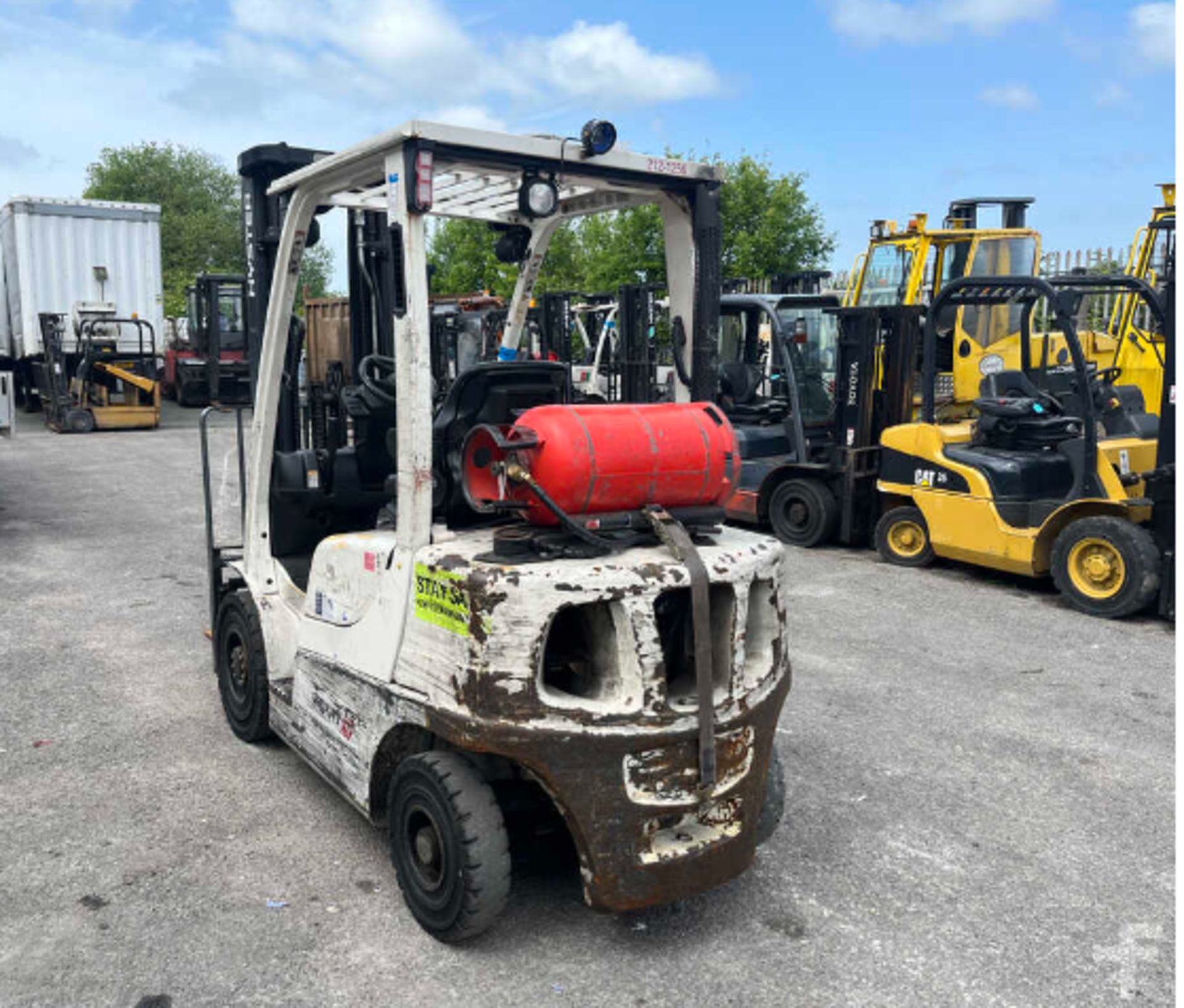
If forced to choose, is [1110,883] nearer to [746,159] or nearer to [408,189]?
[408,189]

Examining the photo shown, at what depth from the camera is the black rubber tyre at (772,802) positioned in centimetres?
374

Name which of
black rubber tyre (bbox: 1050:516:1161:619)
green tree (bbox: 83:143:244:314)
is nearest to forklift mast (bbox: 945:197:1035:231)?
black rubber tyre (bbox: 1050:516:1161:619)

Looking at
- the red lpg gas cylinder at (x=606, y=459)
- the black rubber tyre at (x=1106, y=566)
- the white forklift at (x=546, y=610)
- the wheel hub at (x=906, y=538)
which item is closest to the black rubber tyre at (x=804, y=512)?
the wheel hub at (x=906, y=538)

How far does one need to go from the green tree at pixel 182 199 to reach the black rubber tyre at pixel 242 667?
4278 cm

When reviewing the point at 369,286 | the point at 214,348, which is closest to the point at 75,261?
the point at 214,348

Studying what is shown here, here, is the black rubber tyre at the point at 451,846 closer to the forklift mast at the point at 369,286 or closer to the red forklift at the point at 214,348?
the forklift mast at the point at 369,286

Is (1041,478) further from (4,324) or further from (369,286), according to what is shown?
(4,324)

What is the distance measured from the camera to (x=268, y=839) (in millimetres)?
4027

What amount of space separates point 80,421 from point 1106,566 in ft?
55.9

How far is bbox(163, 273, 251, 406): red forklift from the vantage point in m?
22.9

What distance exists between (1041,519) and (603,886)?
5.86 m

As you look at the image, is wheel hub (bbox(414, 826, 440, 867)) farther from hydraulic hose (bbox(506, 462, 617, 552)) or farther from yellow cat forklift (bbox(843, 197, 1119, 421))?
yellow cat forklift (bbox(843, 197, 1119, 421))

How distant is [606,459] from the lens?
3229mm

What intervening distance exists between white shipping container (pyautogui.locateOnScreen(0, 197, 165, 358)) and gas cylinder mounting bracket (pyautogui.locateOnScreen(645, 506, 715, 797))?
19.3 meters
